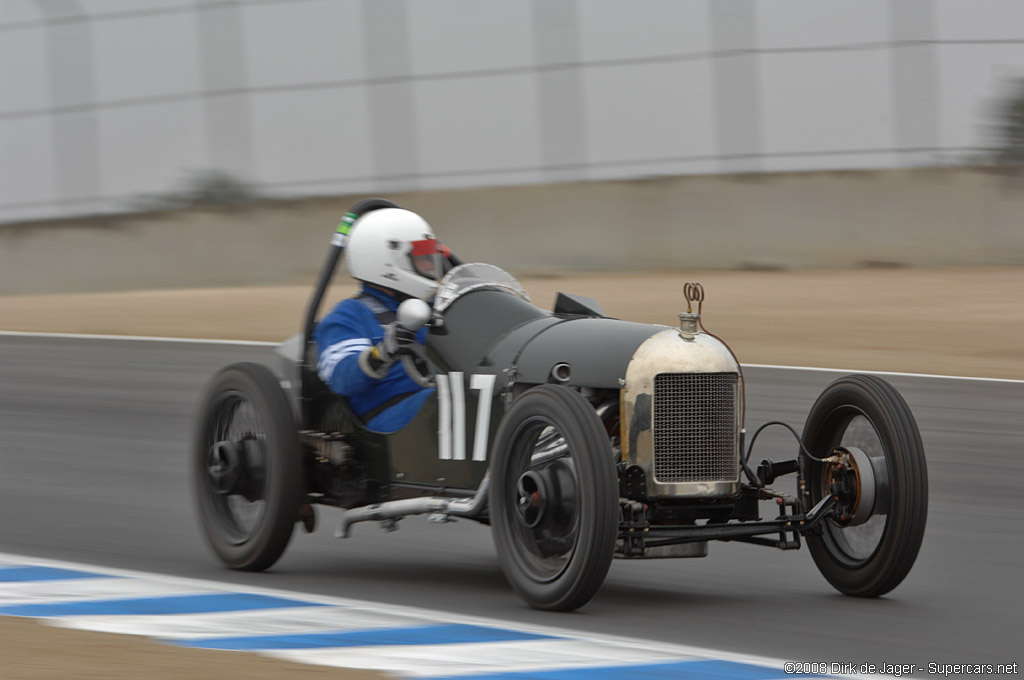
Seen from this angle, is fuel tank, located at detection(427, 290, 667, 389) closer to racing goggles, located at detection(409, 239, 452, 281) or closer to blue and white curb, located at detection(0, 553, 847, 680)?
racing goggles, located at detection(409, 239, 452, 281)

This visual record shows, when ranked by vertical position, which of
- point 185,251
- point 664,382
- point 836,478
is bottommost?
point 836,478

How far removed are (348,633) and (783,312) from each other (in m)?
14.0

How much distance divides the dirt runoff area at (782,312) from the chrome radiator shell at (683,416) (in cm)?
871

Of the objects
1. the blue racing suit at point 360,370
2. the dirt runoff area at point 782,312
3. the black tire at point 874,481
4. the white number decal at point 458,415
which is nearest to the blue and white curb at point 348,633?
the white number decal at point 458,415

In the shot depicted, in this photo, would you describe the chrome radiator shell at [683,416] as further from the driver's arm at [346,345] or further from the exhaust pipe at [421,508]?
the driver's arm at [346,345]

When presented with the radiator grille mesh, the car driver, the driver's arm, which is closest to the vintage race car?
the radiator grille mesh

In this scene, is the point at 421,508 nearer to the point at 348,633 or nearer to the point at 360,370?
the point at 360,370

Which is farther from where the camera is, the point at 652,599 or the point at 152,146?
the point at 152,146

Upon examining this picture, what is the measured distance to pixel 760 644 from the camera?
5535mm

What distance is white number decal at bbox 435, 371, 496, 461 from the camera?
647 cm

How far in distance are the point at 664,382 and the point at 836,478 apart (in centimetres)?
84

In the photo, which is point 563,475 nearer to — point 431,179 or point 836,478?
point 836,478

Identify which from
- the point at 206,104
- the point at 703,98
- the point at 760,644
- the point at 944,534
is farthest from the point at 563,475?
the point at 206,104

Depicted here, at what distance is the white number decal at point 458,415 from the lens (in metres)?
6.47
